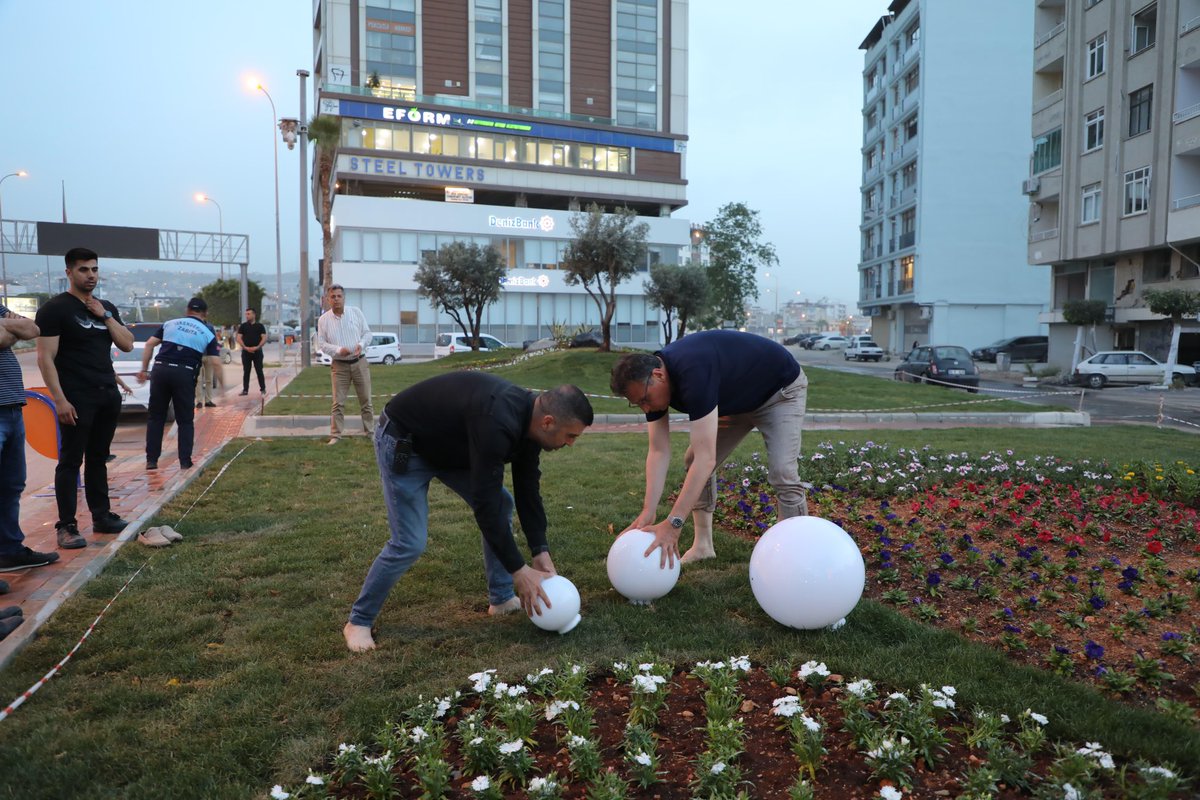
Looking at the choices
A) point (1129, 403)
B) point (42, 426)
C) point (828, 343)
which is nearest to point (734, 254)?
point (828, 343)

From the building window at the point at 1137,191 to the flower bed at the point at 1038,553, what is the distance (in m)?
28.4

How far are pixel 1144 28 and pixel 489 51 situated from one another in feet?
146

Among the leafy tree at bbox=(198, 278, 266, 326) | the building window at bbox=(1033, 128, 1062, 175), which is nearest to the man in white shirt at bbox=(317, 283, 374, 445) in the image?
the building window at bbox=(1033, 128, 1062, 175)

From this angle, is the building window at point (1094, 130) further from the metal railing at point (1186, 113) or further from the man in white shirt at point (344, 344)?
the man in white shirt at point (344, 344)

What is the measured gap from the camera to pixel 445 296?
41844 mm

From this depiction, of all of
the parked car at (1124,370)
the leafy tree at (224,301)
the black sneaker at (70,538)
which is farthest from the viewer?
the leafy tree at (224,301)

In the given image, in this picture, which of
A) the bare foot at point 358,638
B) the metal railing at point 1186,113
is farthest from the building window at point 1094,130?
the bare foot at point 358,638

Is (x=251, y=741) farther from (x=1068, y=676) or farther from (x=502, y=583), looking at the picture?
→ (x=1068, y=676)

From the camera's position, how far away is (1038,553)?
5.11 m

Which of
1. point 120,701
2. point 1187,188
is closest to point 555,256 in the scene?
point 1187,188

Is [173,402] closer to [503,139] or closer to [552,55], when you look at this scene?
[503,139]

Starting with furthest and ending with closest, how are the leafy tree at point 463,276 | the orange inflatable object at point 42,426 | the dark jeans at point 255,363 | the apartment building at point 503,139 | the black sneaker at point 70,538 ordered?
the apartment building at point 503,139 < the leafy tree at point 463,276 < the dark jeans at point 255,363 < the orange inflatable object at point 42,426 < the black sneaker at point 70,538

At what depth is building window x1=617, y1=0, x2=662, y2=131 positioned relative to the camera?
214 feet

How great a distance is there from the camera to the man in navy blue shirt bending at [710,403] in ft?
13.8
